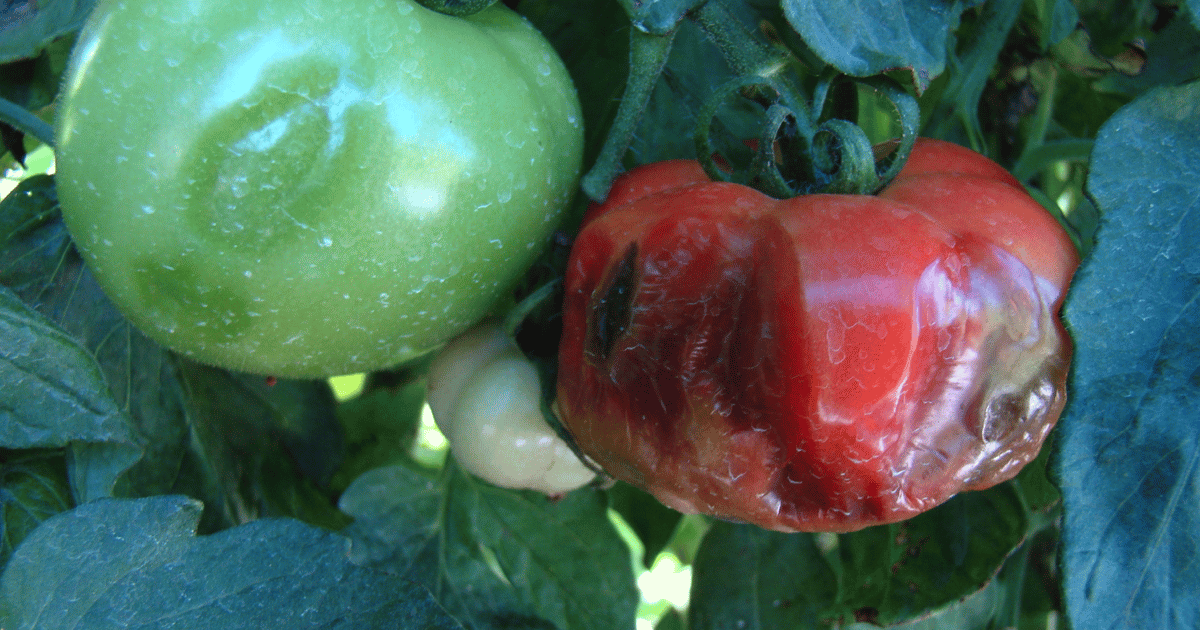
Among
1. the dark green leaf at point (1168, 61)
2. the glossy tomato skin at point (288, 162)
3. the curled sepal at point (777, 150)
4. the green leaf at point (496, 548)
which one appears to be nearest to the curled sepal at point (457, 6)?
the glossy tomato skin at point (288, 162)

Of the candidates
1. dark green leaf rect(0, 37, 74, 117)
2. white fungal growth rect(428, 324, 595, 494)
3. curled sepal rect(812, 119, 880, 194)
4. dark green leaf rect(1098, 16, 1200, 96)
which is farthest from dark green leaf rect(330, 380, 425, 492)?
dark green leaf rect(1098, 16, 1200, 96)

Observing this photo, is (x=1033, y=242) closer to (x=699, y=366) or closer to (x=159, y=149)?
(x=699, y=366)

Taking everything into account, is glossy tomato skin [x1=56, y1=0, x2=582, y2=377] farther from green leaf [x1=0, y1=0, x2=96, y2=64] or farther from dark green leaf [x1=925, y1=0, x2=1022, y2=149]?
dark green leaf [x1=925, y1=0, x2=1022, y2=149]

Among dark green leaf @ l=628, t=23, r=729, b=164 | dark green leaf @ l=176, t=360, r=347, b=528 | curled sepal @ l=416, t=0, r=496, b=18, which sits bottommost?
dark green leaf @ l=176, t=360, r=347, b=528

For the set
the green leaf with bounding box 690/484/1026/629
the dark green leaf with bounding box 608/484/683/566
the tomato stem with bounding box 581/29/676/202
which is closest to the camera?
the tomato stem with bounding box 581/29/676/202

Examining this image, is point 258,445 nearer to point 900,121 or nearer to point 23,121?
point 23,121

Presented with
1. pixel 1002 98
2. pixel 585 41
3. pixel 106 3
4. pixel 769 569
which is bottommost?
pixel 769 569

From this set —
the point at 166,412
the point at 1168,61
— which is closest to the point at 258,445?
the point at 166,412

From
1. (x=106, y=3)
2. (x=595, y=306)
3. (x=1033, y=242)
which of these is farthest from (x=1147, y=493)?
(x=106, y=3)
